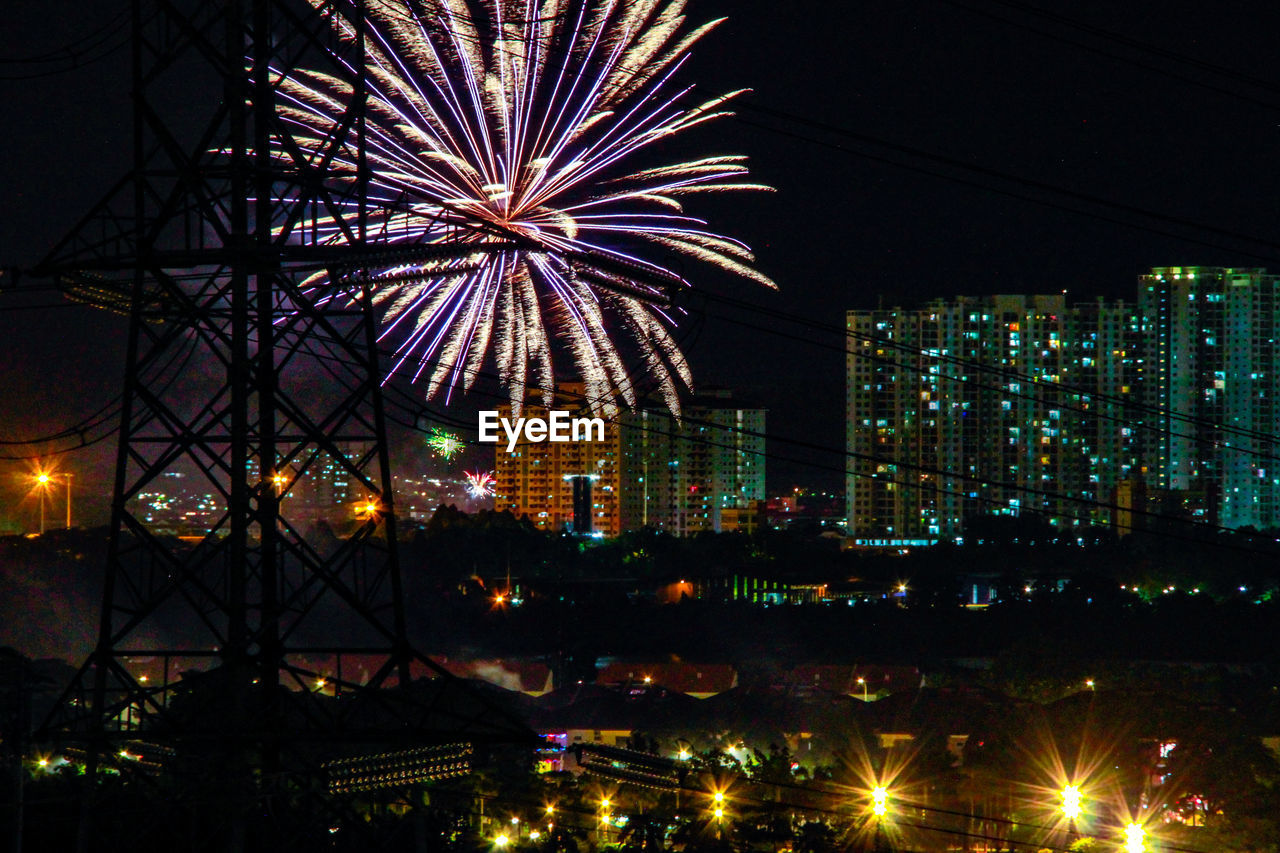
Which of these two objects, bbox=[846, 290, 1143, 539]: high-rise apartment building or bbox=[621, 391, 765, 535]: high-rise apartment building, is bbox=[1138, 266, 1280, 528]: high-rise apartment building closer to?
bbox=[846, 290, 1143, 539]: high-rise apartment building

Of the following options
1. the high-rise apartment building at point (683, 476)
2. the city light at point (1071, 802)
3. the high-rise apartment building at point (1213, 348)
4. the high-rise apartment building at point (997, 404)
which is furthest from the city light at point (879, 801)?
the high-rise apartment building at point (1213, 348)

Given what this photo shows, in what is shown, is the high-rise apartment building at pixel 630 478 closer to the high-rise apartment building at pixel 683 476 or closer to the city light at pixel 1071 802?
the high-rise apartment building at pixel 683 476

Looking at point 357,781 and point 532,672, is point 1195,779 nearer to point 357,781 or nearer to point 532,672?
point 357,781

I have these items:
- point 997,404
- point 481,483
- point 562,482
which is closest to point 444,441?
point 481,483

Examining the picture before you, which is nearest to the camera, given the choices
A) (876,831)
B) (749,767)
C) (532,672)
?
(876,831)

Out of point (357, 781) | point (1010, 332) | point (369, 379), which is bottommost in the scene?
point (357, 781)

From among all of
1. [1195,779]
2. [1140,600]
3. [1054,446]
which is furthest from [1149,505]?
[1195,779]

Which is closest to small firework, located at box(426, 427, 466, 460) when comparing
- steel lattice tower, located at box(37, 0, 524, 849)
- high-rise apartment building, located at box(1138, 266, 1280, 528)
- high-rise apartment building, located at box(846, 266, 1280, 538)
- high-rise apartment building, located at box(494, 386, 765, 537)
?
steel lattice tower, located at box(37, 0, 524, 849)

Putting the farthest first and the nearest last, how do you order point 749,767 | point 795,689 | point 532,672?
point 532,672 → point 795,689 → point 749,767
